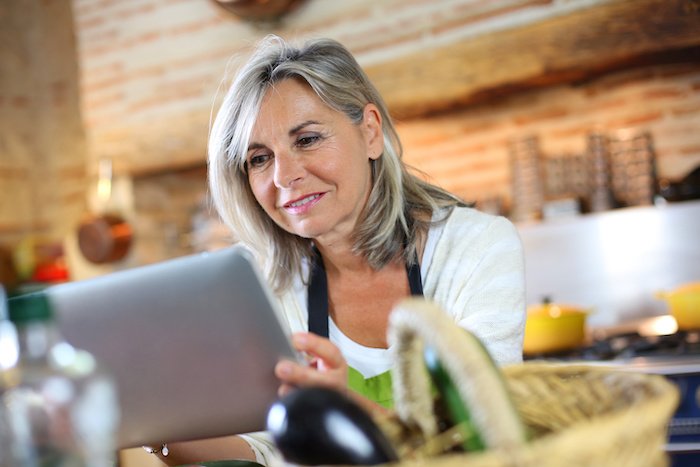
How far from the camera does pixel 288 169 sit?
1.54 meters

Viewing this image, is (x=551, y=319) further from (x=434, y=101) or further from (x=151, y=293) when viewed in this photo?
(x=151, y=293)

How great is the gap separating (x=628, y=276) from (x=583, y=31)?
95cm

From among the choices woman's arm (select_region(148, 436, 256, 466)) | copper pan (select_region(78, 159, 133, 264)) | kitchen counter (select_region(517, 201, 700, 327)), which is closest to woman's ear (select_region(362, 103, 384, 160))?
woman's arm (select_region(148, 436, 256, 466))

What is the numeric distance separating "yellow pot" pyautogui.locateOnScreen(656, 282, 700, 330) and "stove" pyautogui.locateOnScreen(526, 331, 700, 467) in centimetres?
7

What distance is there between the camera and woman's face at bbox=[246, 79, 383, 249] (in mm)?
1542

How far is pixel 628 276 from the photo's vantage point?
3266 mm

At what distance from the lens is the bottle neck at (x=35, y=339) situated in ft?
2.27

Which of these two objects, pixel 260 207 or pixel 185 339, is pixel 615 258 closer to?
pixel 260 207

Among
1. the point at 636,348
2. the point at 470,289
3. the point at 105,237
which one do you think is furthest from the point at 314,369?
the point at 105,237

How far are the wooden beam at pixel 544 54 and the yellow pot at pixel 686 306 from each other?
2.68 feet

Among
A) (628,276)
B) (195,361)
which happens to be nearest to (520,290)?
(195,361)

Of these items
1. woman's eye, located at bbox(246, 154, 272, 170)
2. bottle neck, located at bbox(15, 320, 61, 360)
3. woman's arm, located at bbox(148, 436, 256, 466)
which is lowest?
woman's arm, located at bbox(148, 436, 256, 466)

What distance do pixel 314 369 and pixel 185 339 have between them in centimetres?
15

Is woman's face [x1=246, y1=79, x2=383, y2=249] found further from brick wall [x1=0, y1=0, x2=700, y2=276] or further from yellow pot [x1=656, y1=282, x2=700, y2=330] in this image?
yellow pot [x1=656, y1=282, x2=700, y2=330]
